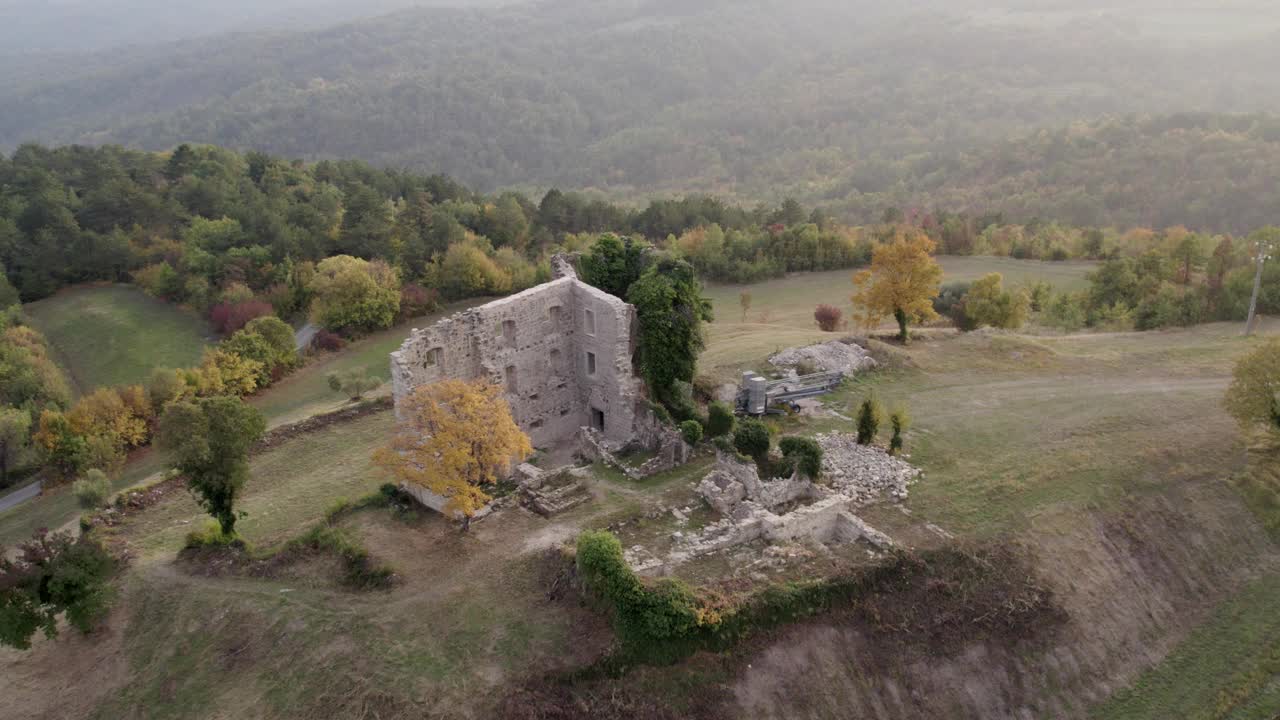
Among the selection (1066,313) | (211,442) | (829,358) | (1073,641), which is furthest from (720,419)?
(1066,313)

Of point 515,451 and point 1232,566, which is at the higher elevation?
point 515,451

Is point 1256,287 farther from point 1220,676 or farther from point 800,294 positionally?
point 800,294

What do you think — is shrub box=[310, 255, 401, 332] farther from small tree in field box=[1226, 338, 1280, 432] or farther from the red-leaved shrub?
small tree in field box=[1226, 338, 1280, 432]

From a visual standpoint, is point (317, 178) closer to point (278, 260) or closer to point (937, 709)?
point (278, 260)

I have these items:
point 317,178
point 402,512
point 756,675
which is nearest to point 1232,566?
point 756,675

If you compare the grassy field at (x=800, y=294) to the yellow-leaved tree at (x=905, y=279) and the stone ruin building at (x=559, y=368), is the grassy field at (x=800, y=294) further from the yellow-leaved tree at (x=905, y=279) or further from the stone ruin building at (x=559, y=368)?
the stone ruin building at (x=559, y=368)

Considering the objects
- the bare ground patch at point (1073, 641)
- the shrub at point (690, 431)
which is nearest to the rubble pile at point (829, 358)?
the shrub at point (690, 431)
